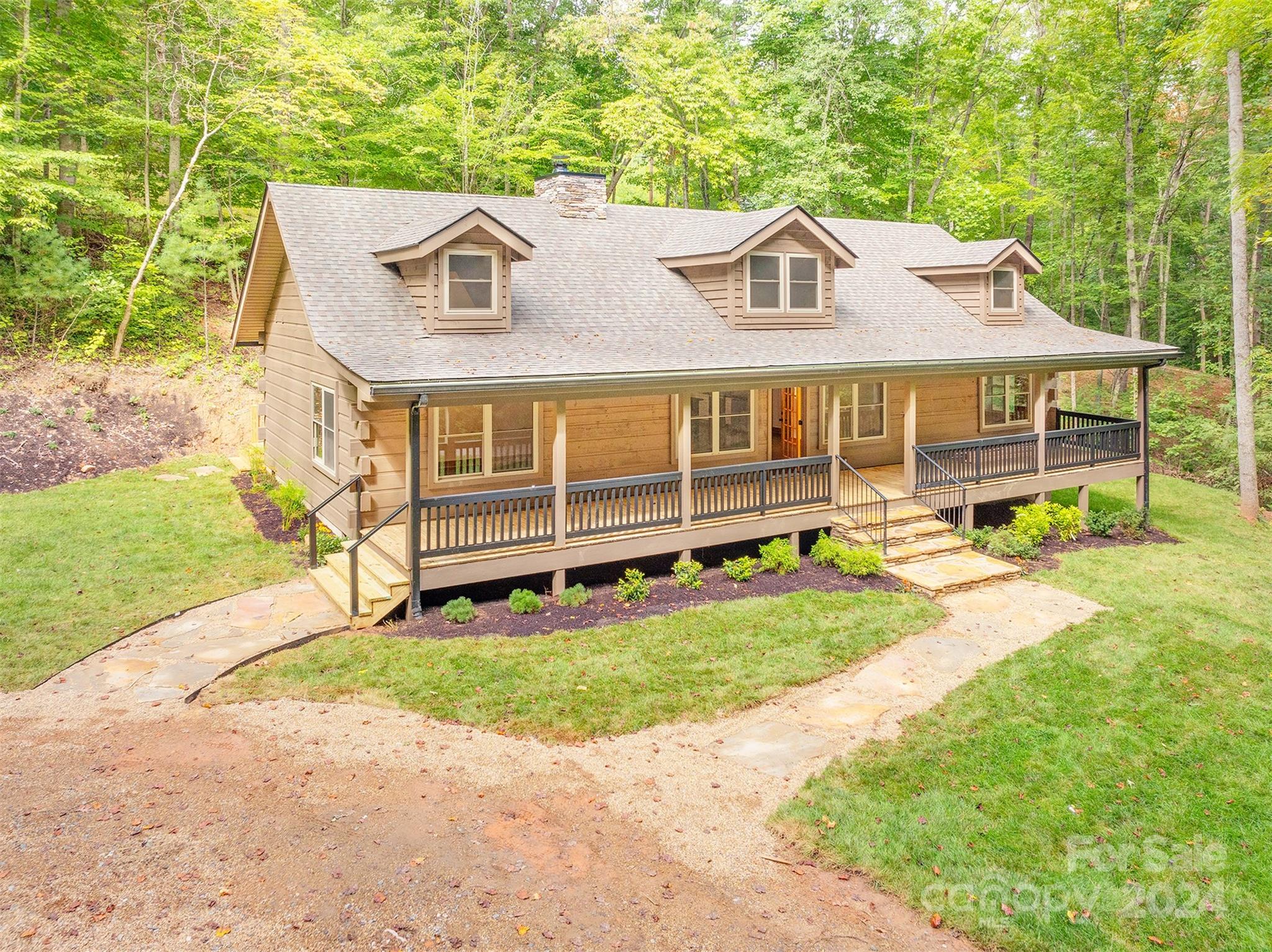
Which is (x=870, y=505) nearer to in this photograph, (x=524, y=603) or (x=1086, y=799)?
(x=524, y=603)

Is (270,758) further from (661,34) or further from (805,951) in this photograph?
(661,34)

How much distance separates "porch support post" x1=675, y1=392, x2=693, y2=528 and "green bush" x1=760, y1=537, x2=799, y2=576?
1421 mm

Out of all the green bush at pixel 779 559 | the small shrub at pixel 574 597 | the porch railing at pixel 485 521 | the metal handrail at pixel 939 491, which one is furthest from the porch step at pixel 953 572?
the porch railing at pixel 485 521

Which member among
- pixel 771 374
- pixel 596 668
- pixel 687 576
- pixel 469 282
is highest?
pixel 469 282

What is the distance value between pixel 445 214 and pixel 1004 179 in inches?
963

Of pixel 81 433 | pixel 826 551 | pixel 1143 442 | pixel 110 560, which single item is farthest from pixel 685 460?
pixel 81 433

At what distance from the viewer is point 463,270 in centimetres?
1201

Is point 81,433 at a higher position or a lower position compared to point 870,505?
higher

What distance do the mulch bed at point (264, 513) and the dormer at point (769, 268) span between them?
854cm

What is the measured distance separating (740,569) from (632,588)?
1.90 metres

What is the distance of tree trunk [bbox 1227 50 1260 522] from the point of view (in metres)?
16.8

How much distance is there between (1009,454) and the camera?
50.7 ft

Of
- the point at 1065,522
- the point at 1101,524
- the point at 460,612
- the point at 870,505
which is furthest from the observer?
the point at 1101,524

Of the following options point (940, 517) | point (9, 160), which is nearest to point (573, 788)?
point (940, 517)
